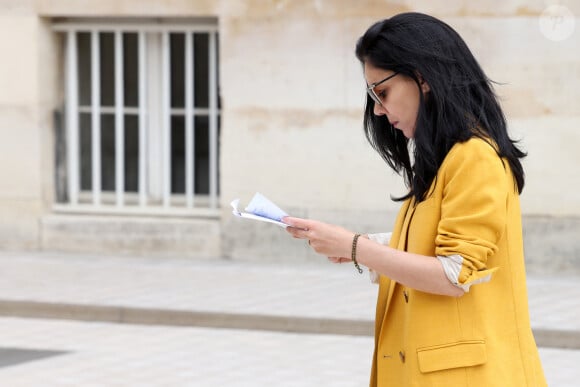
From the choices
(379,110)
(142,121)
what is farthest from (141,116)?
(379,110)

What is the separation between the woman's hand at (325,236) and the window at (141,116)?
8.89 metres

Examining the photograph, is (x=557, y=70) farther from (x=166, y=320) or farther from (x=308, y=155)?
(x=166, y=320)

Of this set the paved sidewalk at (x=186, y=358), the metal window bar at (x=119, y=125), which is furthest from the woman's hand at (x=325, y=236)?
the metal window bar at (x=119, y=125)

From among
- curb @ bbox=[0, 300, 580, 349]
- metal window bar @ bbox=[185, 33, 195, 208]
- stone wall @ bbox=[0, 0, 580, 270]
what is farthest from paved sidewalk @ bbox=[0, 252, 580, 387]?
metal window bar @ bbox=[185, 33, 195, 208]

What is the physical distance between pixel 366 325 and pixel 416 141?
19.4 feet

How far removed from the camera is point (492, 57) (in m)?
10.6

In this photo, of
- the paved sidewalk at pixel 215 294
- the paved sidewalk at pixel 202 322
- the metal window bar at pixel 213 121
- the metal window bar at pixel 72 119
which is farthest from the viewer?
the metal window bar at pixel 72 119

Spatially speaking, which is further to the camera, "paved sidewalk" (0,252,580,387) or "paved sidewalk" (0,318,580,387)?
"paved sidewalk" (0,252,580,387)

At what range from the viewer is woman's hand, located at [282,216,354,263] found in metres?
2.76

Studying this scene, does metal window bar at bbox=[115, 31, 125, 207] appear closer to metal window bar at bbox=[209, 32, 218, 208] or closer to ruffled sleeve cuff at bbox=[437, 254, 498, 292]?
metal window bar at bbox=[209, 32, 218, 208]

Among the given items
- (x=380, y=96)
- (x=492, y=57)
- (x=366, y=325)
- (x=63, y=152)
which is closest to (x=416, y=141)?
(x=380, y=96)

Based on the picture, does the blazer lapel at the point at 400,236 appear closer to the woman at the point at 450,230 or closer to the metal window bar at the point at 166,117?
the woman at the point at 450,230

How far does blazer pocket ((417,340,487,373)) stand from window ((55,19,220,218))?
356 inches

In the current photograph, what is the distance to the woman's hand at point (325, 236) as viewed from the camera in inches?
109
